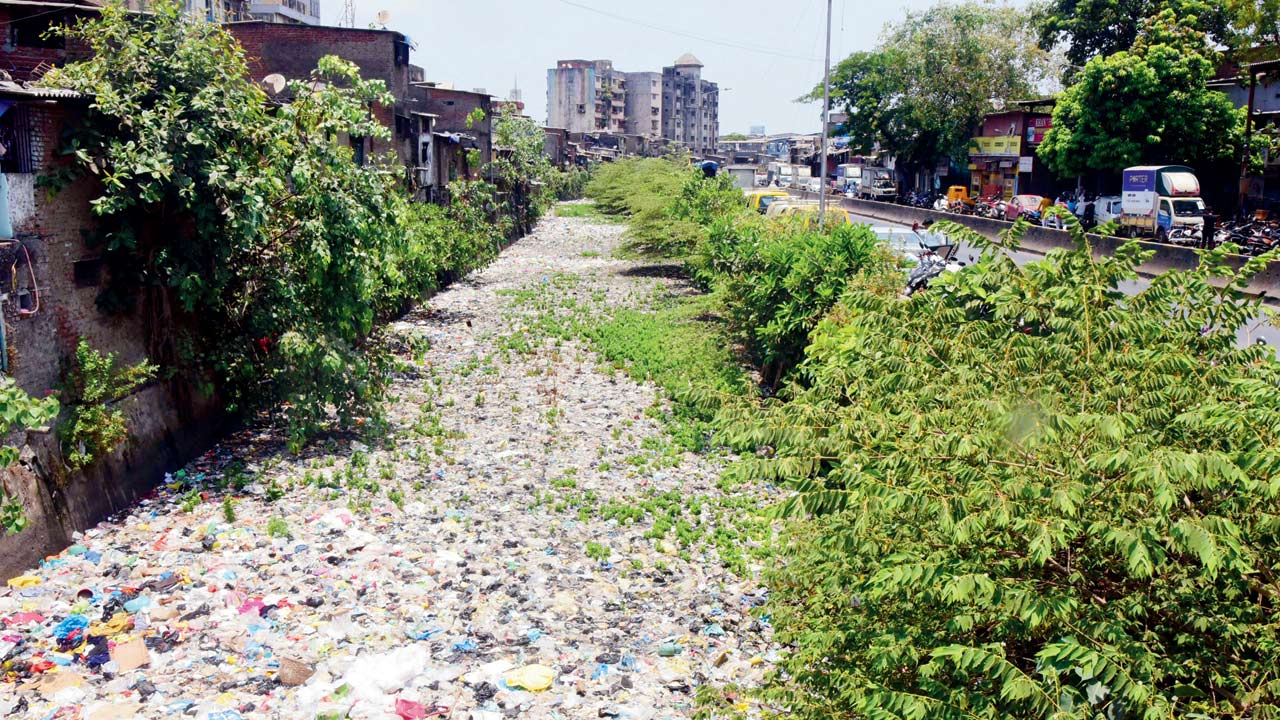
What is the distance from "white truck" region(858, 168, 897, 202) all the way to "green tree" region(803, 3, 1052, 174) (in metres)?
3.80

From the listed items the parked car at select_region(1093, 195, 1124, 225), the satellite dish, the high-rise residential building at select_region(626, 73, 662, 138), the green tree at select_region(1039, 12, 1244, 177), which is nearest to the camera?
the satellite dish

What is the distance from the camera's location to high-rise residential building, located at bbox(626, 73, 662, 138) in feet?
401

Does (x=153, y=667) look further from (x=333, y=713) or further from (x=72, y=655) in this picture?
(x=333, y=713)

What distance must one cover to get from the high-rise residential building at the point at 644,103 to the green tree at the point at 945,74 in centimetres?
6871

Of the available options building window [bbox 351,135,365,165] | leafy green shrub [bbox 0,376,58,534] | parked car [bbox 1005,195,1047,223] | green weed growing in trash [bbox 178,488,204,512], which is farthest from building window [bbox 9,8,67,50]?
parked car [bbox 1005,195,1047,223]

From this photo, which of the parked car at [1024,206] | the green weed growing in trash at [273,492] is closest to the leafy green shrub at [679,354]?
the green weed growing in trash at [273,492]

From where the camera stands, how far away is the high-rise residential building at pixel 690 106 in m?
128

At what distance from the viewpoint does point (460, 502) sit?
9.65 m

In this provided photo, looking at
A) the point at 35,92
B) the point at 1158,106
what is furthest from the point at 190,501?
the point at 1158,106

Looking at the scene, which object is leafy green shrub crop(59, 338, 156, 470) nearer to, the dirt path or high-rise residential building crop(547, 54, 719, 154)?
the dirt path

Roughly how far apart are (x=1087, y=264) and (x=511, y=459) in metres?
7.14

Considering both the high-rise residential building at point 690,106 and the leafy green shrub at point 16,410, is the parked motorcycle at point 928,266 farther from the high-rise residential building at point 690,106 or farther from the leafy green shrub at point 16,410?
the high-rise residential building at point 690,106

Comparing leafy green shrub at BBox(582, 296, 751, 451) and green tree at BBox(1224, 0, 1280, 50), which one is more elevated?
green tree at BBox(1224, 0, 1280, 50)

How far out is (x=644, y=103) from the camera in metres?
122
